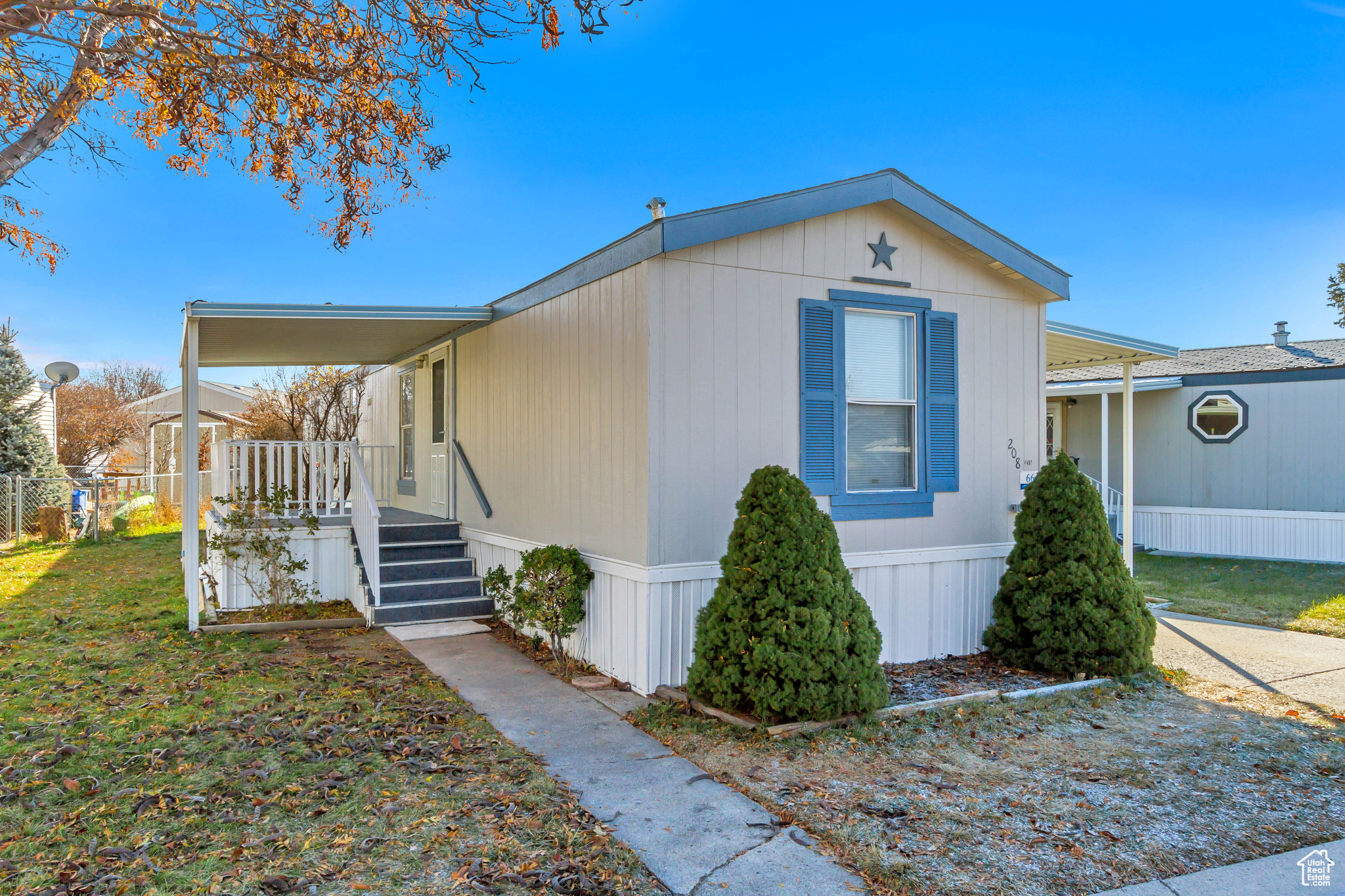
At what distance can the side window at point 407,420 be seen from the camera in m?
10.9

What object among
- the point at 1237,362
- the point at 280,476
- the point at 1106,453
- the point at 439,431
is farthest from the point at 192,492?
the point at 1237,362

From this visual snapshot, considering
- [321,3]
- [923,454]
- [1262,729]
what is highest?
[321,3]

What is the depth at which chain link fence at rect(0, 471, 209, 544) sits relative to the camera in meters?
14.0

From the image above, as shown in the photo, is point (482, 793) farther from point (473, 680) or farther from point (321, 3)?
point (321, 3)

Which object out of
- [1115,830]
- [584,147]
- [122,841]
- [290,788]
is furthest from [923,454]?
[584,147]

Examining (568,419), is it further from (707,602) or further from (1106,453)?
(1106,453)

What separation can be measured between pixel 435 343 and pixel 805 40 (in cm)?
592

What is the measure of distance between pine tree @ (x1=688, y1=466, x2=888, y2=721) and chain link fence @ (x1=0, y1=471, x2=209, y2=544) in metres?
11.7

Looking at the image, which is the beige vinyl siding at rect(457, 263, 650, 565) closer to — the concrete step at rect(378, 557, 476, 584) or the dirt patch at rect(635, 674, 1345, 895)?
the concrete step at rect(378, 557, 476, 584)

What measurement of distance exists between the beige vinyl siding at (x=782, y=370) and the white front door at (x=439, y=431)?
4768mm

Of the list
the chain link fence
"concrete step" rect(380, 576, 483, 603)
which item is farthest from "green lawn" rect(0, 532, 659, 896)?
the chain link fence

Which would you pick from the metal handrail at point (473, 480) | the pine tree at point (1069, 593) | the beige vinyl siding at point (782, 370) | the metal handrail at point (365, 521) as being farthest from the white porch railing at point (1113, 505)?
the metal handrail at point (365, 521)

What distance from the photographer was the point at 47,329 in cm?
3316

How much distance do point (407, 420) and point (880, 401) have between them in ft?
23.9
